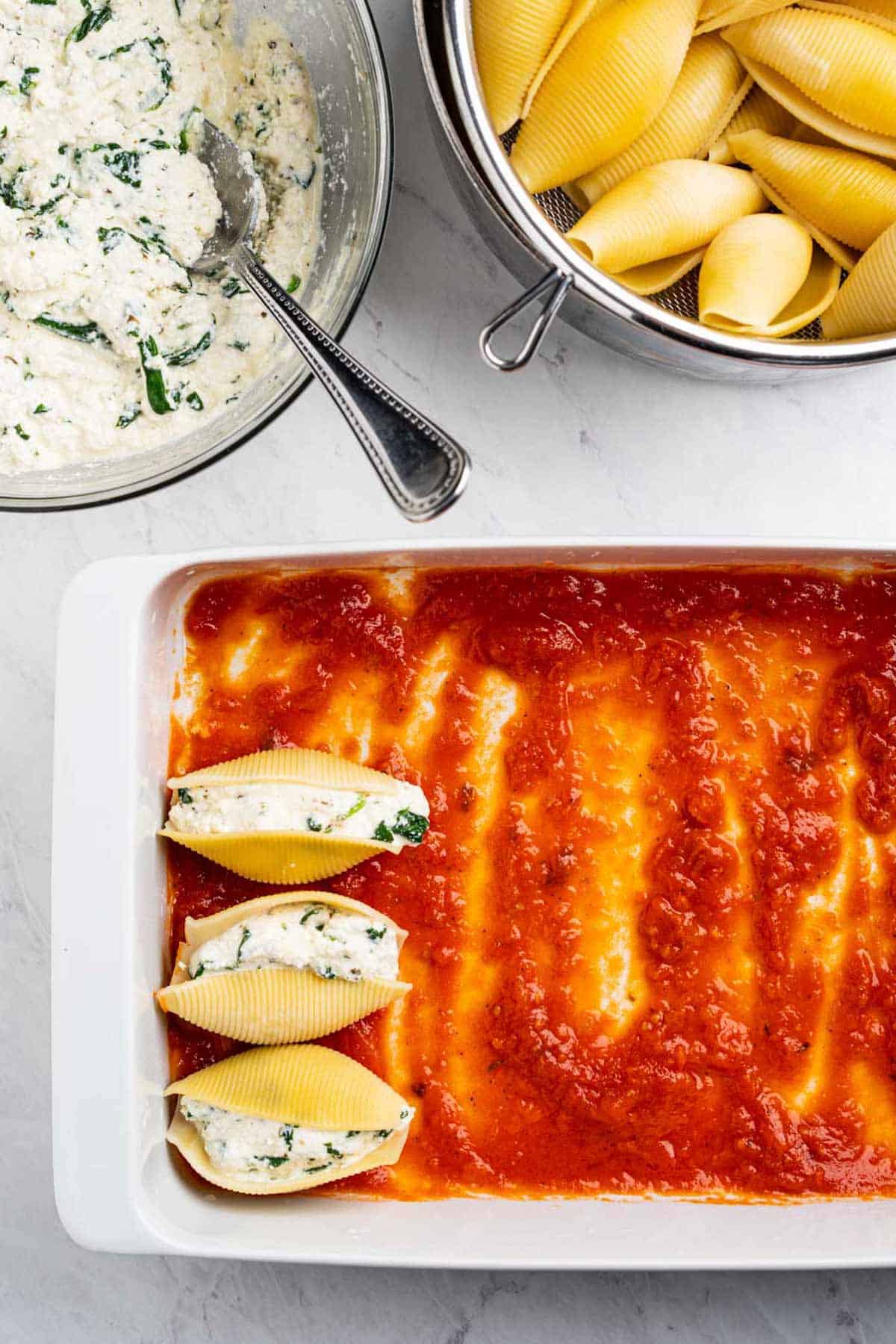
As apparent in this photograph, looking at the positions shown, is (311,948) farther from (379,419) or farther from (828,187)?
(828,187)

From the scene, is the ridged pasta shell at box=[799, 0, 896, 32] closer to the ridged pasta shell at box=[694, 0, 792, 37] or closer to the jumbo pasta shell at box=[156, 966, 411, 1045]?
the ridged pasta shell at box=[694, 0, 792, 37]

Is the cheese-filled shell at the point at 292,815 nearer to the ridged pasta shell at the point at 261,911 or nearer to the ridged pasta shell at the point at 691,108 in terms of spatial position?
the ridged pasta shell at the point at 261,911

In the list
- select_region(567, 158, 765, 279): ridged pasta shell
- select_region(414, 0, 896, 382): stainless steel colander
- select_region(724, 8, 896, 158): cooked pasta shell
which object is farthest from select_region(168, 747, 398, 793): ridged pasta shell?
select_region(724, 8, 896, 158): cooked pasta shell

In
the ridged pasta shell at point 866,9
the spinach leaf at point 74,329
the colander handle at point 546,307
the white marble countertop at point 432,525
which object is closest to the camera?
the colander handle at point 546,307

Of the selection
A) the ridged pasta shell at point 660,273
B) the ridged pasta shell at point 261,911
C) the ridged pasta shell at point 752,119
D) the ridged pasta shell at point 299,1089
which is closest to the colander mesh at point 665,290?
the ridged pasta shell at point 660,273

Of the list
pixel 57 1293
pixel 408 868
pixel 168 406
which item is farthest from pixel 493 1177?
pixel 168 406

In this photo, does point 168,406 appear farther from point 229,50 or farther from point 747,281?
point 747,281
